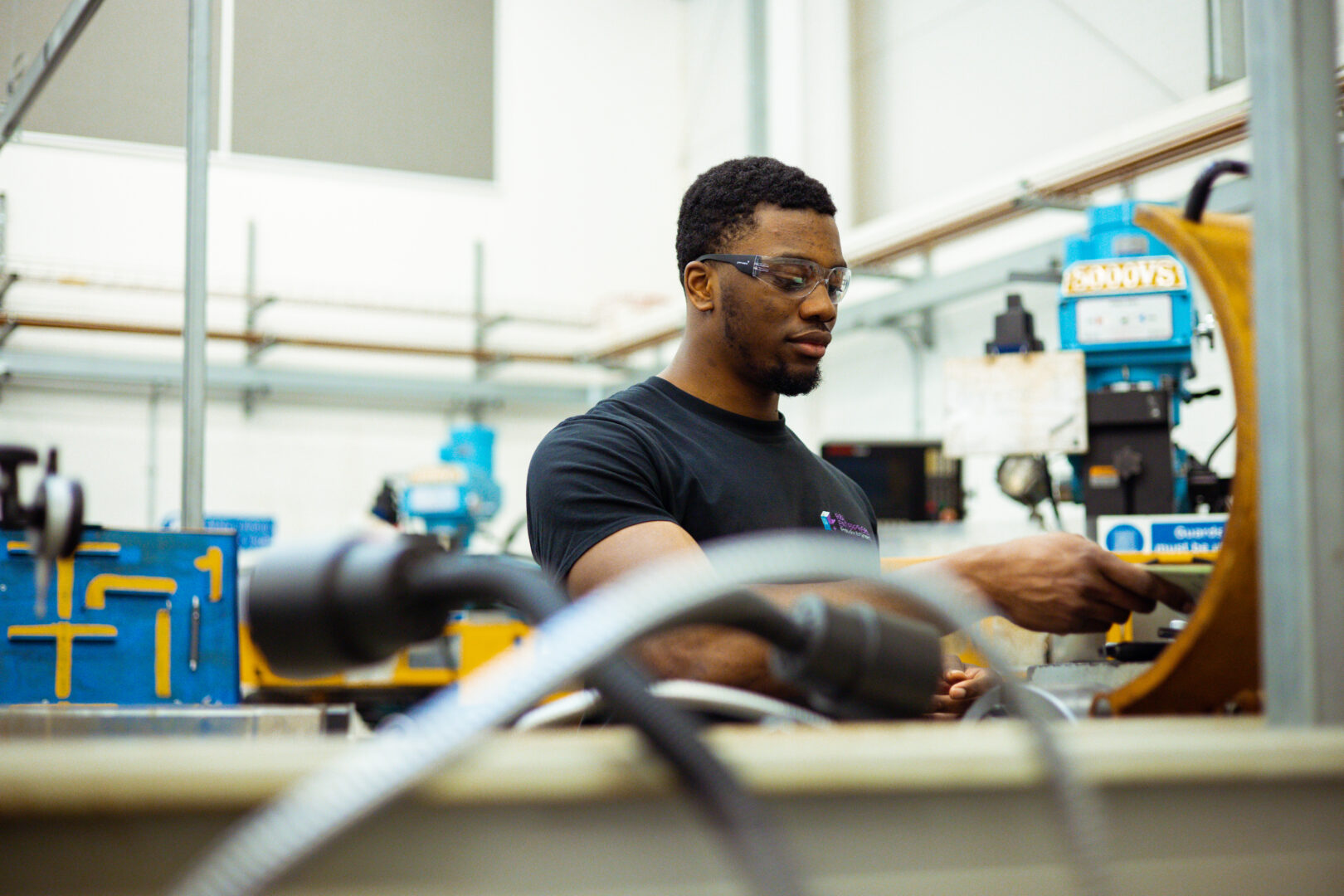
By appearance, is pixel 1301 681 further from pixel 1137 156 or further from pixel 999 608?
pixel 1137 156

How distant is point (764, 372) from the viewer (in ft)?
4.88

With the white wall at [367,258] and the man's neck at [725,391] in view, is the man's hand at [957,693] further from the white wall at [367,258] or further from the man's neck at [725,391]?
the white wall at [367,258]

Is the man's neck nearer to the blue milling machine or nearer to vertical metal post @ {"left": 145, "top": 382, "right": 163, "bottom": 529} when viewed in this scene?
the blue milling machine

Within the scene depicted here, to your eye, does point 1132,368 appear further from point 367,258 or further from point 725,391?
point 367,258

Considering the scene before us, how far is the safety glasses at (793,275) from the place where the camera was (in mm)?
1501

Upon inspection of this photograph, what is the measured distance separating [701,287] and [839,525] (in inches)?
15.6

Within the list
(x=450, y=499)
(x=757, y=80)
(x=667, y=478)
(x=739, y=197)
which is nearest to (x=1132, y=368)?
(x=739, y=197)

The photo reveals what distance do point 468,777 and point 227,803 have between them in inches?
3.0

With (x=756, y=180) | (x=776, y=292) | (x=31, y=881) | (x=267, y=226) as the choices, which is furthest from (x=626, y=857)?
(x=267, y=226)

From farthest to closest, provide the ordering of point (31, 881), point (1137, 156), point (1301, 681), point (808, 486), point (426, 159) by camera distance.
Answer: point (426, 159)
point (1137, 156)
point (808, 486)
point (1301, 681)
point (31, 881)

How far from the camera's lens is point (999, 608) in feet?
3.06

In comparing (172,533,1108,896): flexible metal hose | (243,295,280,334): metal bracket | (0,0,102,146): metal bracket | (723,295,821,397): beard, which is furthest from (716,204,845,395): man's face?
(243,295,280,334): metal bracket

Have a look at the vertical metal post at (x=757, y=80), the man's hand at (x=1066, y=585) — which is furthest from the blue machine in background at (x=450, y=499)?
the man's hand at (x=1066, y=585)

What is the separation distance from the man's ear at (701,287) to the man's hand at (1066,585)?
71cm
